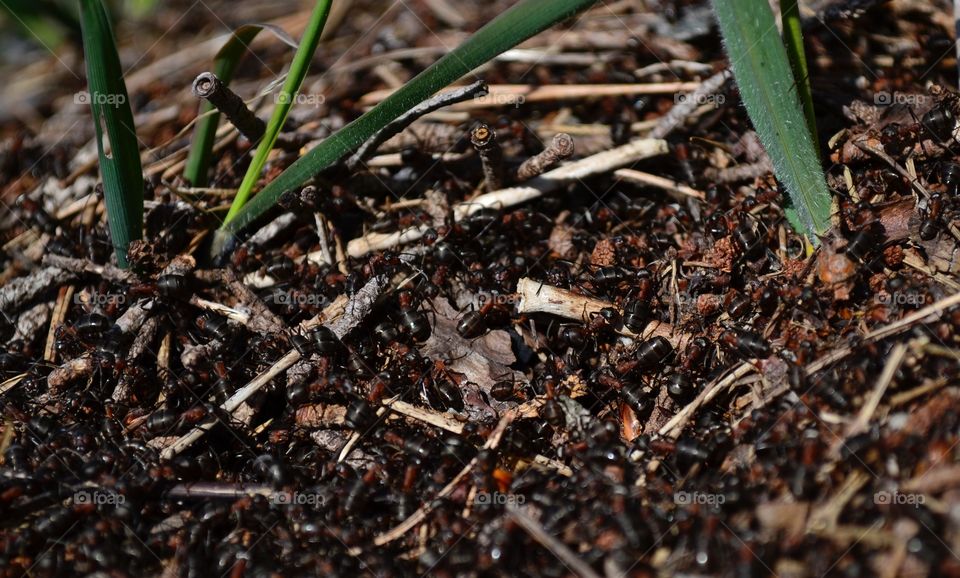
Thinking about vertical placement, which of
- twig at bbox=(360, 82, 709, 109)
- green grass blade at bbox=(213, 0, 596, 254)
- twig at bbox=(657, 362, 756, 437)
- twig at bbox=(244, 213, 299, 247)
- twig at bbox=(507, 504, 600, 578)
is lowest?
twig at bbox=(657, 362, 756, 437)

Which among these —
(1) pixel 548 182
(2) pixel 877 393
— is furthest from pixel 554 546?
(1) pixel 548 182

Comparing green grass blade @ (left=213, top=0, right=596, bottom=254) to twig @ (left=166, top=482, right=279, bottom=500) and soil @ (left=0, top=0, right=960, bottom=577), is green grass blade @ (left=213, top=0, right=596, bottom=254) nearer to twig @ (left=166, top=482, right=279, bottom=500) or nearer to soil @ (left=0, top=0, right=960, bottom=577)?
soil @ (left=0, top=0, right=960, bottom=577)

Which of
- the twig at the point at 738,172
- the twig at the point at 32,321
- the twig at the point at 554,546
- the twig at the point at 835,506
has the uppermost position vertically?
the twig at the point at 32,321

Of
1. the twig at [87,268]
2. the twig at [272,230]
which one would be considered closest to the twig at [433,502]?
the twig at [272,230]

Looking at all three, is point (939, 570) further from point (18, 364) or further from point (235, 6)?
point (235, 6)

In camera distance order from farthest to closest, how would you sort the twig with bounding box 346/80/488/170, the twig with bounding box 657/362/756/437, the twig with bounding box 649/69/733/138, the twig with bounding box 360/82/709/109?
the twig with bounding box 360/82/709/109 < the twig with bounding box 649/69/733/138 < the twig with bounding box 346/80/488/170 < the twig with bounding box 657/362/756/437

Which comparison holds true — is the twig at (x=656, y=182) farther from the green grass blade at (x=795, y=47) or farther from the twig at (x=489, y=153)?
the green grass blade at (x=795, y=47)

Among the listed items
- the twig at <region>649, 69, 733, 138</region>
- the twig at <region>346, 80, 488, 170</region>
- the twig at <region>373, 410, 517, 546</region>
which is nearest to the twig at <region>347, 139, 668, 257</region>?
the twig at <region>649, 69, 733, 138</region>
